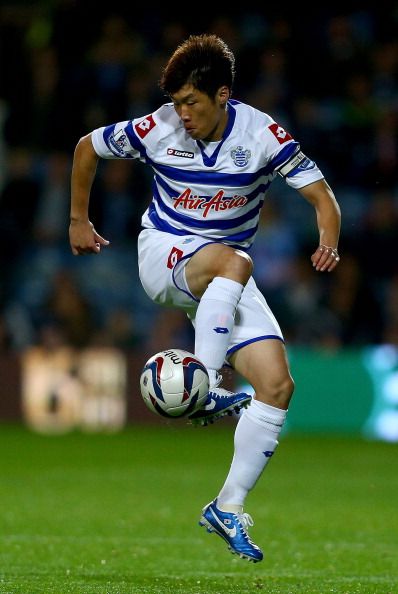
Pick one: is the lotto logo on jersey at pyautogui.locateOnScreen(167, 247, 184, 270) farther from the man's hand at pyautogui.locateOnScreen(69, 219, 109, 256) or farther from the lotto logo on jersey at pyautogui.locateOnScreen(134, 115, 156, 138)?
the lotto logo on jersey at pyautogui.locateOnScreen(134, 115, 156, 138)

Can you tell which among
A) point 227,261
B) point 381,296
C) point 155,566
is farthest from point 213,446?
point 227,261

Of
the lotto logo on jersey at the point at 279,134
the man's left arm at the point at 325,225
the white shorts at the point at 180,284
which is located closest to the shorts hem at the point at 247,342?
the white shorts at the point at 180,284

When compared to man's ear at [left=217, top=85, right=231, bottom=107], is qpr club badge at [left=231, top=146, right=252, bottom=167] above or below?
below

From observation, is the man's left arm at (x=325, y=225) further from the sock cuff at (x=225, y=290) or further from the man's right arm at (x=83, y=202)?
the man's right arm at (x=83, y=202)

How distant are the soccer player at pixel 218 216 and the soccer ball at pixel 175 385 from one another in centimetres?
27

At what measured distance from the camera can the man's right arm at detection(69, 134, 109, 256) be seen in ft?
22.6

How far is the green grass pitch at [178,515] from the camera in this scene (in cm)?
704

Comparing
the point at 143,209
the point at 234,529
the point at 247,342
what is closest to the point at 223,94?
the point at 247,342

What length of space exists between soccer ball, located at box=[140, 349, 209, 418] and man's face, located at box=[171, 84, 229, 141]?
1090 millimetres

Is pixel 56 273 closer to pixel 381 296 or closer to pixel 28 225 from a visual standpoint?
pixel 28 225

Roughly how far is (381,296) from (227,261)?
9730 millimetres

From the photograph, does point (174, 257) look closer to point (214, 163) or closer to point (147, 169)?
point (214, 163)

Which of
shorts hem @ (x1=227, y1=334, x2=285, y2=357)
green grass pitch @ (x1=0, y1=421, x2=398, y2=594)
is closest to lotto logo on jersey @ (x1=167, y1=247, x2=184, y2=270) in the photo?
shorts hem @ (x1=227, y1=334, x2=285, y2=357)

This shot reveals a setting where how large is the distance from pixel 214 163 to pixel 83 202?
2.33 feet
